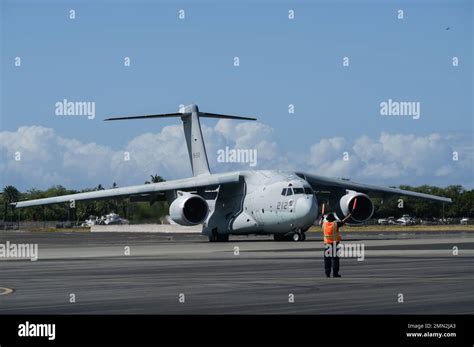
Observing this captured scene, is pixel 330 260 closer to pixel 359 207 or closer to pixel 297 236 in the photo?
pixel 297 236

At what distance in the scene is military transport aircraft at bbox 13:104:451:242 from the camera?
5162 cm

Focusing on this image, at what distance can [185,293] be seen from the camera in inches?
784

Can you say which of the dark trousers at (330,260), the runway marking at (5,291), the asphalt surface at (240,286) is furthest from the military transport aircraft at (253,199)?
the runway marking at (5,291)

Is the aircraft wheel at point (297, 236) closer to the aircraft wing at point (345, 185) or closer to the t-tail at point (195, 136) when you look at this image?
the aircraft wing at point (345, 185)

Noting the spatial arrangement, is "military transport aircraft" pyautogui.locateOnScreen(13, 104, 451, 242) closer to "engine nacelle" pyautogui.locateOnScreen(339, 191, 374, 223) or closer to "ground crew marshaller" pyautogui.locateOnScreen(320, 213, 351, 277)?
"engine nacelle" pyautogui.locateOnScreen(339, 191, 374, 223)

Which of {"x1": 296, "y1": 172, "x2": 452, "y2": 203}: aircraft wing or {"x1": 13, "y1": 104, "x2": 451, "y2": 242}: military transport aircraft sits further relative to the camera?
{"x1": 296, "y1": 172, "x2": 452, "y2": 203}: aircraft wing

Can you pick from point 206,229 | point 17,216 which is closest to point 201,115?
point 206,229

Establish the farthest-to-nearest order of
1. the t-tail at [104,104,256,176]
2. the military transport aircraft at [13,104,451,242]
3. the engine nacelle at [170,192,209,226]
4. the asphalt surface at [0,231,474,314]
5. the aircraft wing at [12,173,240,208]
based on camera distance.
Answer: the t-tail at [104,104,256,176] < the aircraft wing at [12,173,240,208] < the engine nacelle at [170,192,209,226] < the military transport aircraft at [13,104,451,242] < the asphalt surface at [0,231,474,314]

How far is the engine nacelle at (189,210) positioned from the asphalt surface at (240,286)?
18239 mm

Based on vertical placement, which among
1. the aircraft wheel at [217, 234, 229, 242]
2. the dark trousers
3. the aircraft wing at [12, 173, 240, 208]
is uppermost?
the aircraft wing at [12, 173, 240, 208]

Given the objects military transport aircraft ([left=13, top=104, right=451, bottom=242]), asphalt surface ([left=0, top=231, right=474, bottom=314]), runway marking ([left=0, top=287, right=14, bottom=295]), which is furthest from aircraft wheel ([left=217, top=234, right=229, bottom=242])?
runway marking ([left=0, top=287, right=14, bottom=295])
